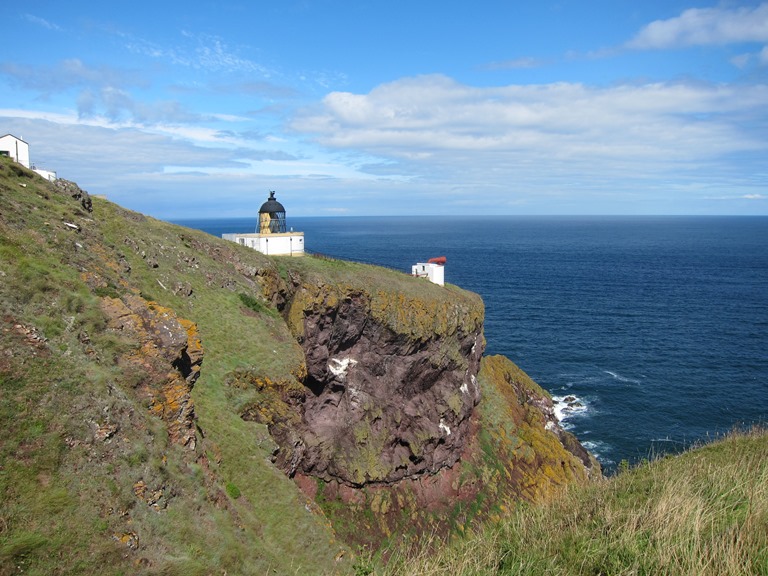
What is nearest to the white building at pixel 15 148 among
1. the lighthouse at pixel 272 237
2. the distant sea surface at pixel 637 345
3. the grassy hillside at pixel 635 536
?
the lighthouse at pixel 272 237

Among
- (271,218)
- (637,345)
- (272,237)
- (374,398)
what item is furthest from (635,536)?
(637,345)

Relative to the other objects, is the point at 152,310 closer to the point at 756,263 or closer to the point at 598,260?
the point at 598,260

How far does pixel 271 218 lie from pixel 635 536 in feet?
151

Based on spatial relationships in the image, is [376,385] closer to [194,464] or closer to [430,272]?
[430,272]

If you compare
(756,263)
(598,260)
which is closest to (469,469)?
(598,260)

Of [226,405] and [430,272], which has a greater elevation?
[430,272]

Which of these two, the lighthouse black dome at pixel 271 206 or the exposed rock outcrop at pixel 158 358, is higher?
the lighthouse black dome at pixel 271 206

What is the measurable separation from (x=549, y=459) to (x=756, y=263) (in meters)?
141

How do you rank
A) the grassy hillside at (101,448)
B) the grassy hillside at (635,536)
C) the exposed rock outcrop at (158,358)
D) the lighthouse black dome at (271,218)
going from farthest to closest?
the lighthouse black dome at (271,218) < the exposed rock outcrop at (158,358) < the grassy hillside at (101,448) < the grassy hillside at (635,536)

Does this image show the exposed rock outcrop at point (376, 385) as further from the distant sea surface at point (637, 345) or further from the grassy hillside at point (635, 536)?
the grassy hillside at point (635, 536)

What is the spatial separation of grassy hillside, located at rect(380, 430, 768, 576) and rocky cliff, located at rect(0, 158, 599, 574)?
868 centimetres

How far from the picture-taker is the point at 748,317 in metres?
84.2

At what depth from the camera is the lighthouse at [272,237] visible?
46.1 metres

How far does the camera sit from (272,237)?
45969mm
